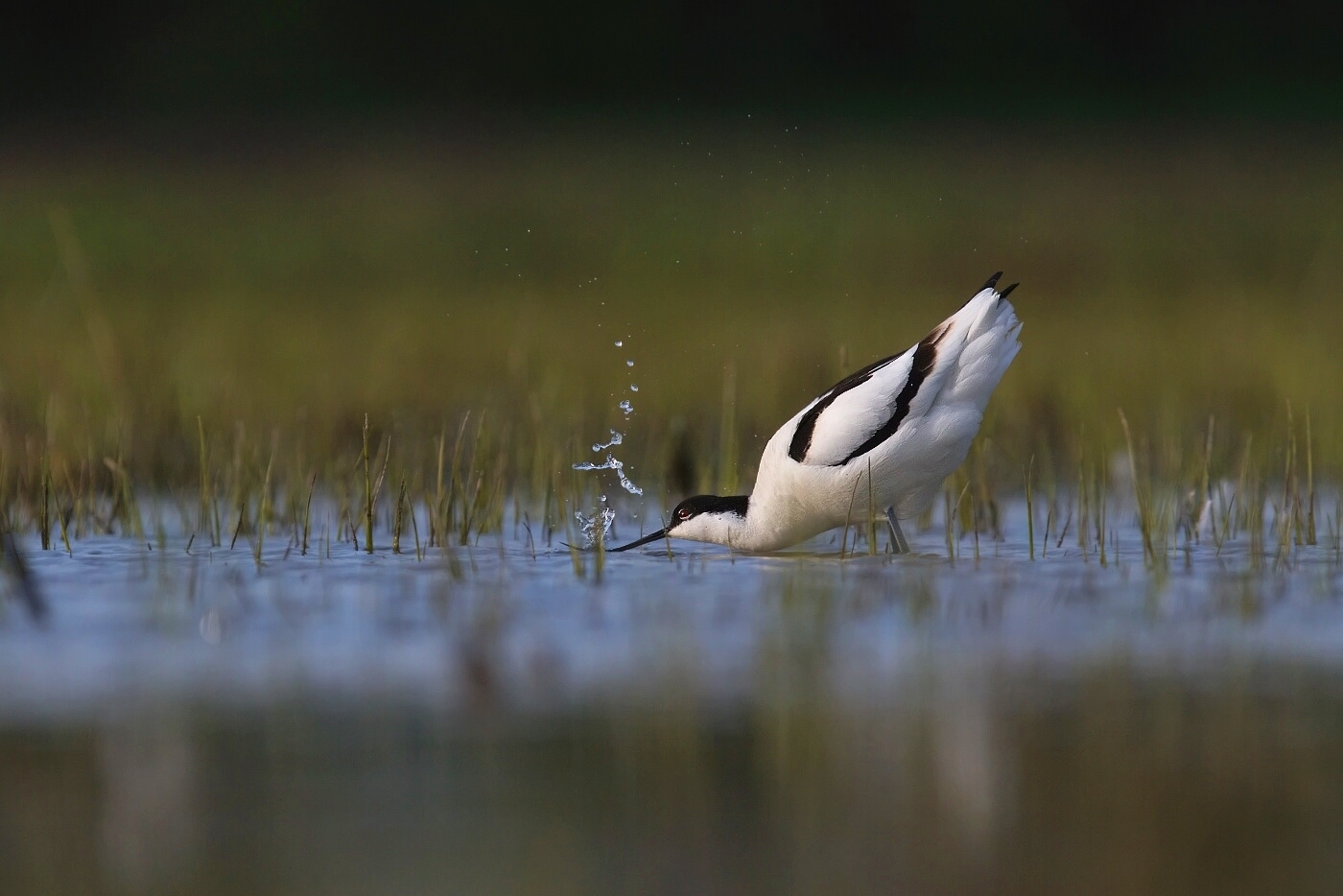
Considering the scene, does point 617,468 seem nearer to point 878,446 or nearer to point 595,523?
point 595,523

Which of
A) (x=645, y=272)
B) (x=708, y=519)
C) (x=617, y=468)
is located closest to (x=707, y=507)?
(x=708, y=519)

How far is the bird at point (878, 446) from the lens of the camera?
6.35 meters

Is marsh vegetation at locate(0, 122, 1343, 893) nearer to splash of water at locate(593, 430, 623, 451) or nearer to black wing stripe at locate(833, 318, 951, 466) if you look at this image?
splash of water at locate(593, 430, 623, 451)

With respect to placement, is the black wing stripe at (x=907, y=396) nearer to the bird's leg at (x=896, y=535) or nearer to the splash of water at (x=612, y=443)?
the bird's leg at (x=896, y=535)

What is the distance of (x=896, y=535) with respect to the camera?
6.36m

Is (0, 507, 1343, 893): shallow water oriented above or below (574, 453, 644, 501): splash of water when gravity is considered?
below

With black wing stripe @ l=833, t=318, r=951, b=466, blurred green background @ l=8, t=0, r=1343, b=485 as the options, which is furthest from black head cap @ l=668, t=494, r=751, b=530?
blurred green background @ l=8, t=0, r=1343, b=485

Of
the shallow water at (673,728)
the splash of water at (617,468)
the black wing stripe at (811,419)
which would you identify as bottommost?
the shallow water at (673,728)

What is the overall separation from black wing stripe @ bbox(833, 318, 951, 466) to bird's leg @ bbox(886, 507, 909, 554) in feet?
0.78

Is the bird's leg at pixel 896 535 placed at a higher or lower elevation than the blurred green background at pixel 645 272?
lower

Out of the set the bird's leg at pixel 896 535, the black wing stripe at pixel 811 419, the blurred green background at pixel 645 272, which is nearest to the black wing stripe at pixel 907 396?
the black wing stripe at pixel 811 419

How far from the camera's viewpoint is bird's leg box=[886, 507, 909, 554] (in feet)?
20.6

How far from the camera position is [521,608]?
16.8 ft

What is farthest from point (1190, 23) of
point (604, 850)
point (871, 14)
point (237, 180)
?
point (604, 850)
